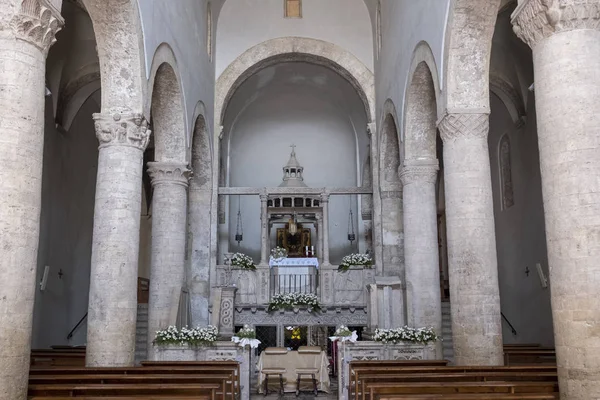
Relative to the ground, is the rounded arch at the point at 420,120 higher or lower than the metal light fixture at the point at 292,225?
higher

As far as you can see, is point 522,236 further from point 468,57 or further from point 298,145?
point 298,145

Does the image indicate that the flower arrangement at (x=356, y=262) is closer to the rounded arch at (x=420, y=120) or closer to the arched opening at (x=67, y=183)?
the rounded arch at (x=420, y=120)

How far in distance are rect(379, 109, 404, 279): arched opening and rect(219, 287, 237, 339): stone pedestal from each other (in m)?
5.21

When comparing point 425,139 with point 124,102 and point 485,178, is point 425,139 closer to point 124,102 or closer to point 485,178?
point 485,178

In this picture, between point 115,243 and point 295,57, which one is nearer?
point 115,243

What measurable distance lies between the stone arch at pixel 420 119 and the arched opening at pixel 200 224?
6377 mm

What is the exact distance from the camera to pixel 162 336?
1209 cm

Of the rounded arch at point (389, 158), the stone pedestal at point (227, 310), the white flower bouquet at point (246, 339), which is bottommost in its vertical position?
the white flower bouquet at point (246, 339)

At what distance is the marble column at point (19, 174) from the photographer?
6227mm

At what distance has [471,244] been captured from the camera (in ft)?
33.5

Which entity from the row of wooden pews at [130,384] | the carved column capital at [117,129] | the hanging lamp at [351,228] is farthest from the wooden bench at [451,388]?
the hanging lamp at [351,228]

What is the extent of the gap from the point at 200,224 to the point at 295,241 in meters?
7.03

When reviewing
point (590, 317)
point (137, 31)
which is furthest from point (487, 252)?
point (137, 31)

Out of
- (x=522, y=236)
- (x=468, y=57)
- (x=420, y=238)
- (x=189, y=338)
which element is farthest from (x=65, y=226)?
(x=522, y=236)
